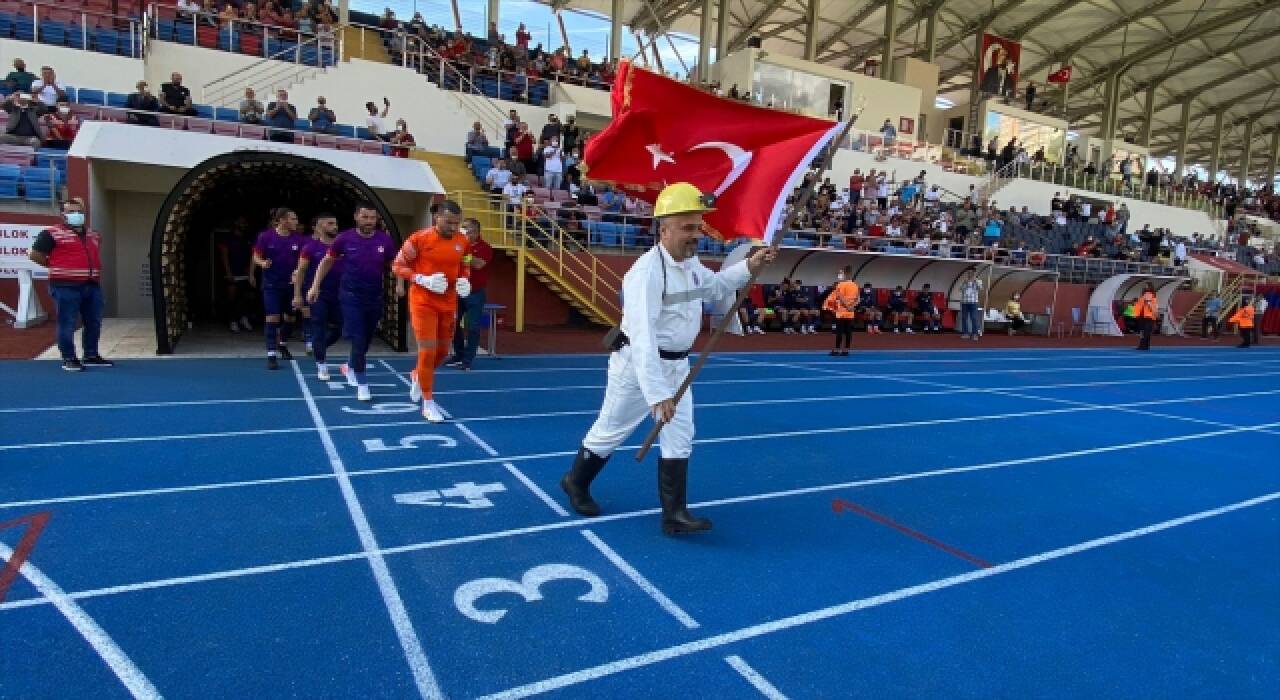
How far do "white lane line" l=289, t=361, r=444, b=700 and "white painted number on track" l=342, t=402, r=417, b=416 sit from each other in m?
1.39

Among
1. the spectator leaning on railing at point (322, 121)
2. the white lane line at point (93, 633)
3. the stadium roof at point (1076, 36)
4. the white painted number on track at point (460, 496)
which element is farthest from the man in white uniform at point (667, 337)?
the stadium roof at point (1076, 36)

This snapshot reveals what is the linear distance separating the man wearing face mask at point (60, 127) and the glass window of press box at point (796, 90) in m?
25.2

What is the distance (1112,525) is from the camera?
5.43m

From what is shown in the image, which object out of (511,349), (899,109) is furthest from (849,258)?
(899,109)

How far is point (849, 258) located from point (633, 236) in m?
8.05

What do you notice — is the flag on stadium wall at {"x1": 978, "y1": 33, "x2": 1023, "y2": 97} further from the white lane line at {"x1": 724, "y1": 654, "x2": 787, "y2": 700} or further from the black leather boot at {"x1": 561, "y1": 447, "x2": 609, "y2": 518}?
the white lane line at {"x1": 724, "y1": 654, "x2": 787, "y2": 700}

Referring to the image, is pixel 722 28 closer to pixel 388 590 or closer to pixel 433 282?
pixel 433 282

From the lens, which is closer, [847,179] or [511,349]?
[511,349]

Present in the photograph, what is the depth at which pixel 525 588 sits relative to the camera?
3760 mm

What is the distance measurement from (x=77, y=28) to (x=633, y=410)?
20.9 meters

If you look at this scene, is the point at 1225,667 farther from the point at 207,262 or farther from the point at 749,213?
the point at 207,262

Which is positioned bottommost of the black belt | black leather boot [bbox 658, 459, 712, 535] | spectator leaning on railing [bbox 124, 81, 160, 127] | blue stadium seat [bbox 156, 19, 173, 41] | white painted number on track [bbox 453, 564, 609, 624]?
white painted number on track [bbox 453, 564, 609, 624]

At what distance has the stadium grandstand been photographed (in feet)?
10.8

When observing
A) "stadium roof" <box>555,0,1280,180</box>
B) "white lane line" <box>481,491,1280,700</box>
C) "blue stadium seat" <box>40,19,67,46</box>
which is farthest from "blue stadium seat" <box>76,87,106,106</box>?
"stadium roof" <box>555,0,1280,180</box>
